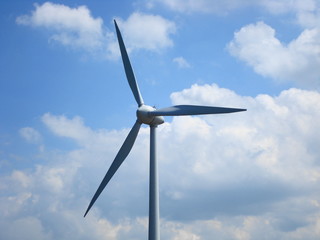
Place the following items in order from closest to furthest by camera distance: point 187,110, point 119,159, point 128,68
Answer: point 187,110
point 119,159
point 128,68

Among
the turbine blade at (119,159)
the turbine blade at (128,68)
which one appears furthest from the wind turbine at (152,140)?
the turbine blade at (128,68)

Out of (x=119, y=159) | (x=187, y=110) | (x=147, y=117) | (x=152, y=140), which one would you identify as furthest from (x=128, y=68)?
(x=119, y=159)

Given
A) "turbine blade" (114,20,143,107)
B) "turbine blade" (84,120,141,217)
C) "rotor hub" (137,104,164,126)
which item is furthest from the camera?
"turbine blade" (114,20,143,107)

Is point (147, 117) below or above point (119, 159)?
above

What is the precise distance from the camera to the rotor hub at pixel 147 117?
36.0 metres

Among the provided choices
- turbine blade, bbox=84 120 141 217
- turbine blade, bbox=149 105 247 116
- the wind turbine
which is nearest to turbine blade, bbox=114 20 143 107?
the wind turbine

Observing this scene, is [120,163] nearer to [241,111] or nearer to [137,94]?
[137,94]

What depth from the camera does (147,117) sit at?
36.0 meters

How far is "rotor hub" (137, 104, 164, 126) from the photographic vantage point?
36.0 meters

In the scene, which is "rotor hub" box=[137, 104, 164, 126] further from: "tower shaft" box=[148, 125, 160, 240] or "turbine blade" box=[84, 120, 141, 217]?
"tower shaft" box=[148, 125, 160, 240]

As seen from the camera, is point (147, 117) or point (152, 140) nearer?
point (147, 117)

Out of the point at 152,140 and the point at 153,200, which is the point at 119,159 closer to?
the point at 152,140

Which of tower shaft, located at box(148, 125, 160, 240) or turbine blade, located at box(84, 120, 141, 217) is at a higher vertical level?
turbine blade, located at box(84, 120, 141, 217)

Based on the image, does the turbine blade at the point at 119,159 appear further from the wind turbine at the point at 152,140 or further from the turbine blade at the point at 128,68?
the turbine blade at the point at 128,68
